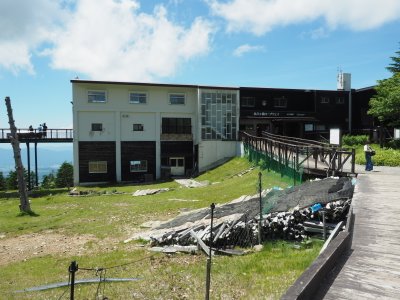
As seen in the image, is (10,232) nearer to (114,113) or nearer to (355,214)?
(355,214)

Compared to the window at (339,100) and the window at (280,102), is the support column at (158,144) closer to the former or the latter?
the window at (280,102)

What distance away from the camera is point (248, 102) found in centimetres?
3897

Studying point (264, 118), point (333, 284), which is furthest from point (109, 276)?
point (264, 118)

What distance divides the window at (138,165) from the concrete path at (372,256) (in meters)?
27.5

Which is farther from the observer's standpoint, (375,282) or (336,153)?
(336,153)

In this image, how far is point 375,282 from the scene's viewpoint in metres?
4.84

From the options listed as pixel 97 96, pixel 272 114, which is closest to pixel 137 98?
pixel 97 96

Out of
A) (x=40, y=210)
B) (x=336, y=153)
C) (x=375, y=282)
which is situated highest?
(x=336, y=153)

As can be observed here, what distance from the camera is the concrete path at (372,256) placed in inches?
180

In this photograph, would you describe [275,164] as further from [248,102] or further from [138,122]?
[138,122]

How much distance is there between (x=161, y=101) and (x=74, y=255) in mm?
26050

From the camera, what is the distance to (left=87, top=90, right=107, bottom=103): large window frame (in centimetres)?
3475

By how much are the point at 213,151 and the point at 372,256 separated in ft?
97.4

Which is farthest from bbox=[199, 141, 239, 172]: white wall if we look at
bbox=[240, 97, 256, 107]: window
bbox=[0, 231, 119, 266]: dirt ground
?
bbox=[0, 231, 119, 266]: dirt ground
